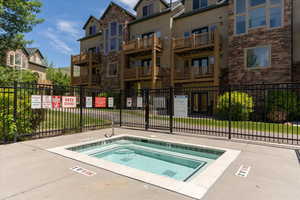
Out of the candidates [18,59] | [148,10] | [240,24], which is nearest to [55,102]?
[240,24]

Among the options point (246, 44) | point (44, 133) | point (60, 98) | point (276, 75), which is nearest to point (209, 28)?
point (246, 44)

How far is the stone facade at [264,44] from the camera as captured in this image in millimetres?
14242

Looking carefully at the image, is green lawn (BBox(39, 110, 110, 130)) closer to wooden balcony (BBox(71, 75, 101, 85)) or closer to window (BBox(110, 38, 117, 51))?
wooden balcony (BBox(71, 75, 101, 85))

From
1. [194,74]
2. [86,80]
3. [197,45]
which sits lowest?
[194,74]

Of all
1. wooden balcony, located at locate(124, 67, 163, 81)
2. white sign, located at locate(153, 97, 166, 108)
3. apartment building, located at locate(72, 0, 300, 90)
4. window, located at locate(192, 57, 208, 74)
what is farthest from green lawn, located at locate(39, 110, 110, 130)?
window, located at locate(192, 57, 208, 74)

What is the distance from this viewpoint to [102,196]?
119 inches

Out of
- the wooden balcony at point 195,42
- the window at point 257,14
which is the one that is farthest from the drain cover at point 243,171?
the window at point 257,14

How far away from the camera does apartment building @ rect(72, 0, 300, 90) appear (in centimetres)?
1471

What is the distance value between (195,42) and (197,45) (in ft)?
1.35

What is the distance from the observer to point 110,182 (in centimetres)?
354

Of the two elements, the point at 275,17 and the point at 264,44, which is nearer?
the point at 275,17

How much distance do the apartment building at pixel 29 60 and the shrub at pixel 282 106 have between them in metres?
32.1

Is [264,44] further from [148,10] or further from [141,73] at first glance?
[148,10]

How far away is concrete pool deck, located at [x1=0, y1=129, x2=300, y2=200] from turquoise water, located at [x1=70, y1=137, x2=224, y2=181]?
3.73 feet
